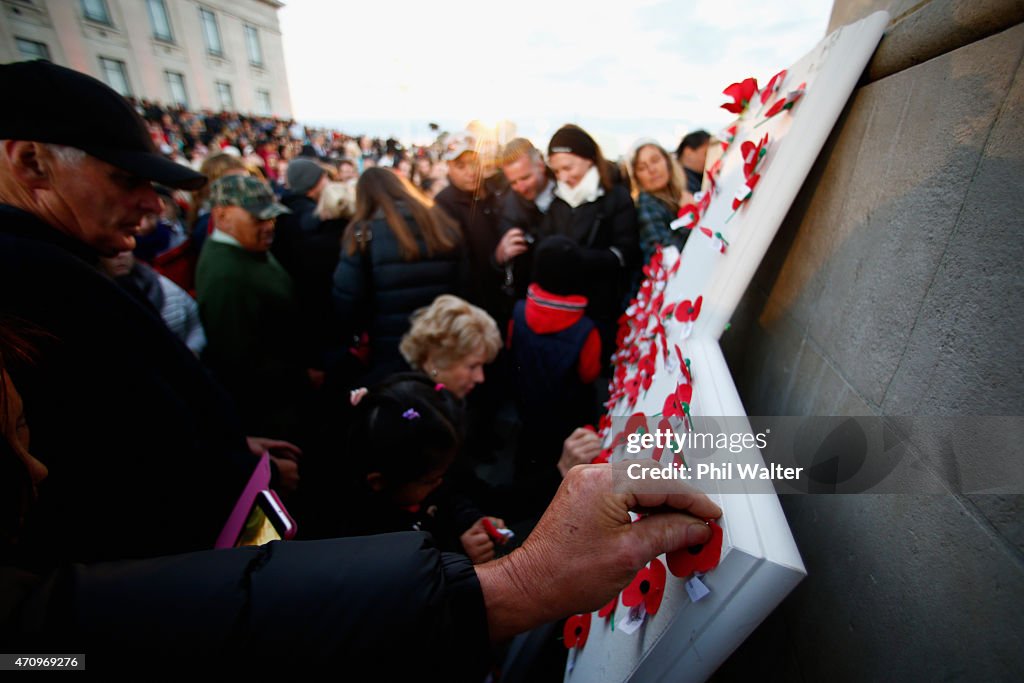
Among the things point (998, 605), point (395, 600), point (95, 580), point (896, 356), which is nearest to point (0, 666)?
point (95, 580)

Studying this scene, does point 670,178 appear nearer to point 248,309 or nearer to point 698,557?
point 248,309

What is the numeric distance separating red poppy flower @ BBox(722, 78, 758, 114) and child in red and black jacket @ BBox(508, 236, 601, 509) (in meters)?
0.85

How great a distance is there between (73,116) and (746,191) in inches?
73.0

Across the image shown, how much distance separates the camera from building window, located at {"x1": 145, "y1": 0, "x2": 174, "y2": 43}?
8.45ft

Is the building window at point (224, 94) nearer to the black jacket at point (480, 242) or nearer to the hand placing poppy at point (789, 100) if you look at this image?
the black jacket at point (480, 242)

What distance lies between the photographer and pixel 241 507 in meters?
1.34

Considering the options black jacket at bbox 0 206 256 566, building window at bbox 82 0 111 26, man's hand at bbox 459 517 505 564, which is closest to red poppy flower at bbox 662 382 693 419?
man's hand at bbox 459 517 505 564

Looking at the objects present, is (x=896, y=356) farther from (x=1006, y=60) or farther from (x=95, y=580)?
(x=95, y=580)

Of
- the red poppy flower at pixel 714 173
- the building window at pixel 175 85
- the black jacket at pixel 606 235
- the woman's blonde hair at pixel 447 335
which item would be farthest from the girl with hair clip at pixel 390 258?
the building window at pixel 175 85

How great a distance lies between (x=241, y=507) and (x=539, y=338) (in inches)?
54.5

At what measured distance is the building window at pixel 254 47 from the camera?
4.60 m

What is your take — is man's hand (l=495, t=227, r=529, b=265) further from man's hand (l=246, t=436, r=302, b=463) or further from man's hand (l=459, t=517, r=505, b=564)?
man's hand (l=459, t=517, r=505, b=564)

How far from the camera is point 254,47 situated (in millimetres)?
4887

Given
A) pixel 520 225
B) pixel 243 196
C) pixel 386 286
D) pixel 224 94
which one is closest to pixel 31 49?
pixel 243 196
